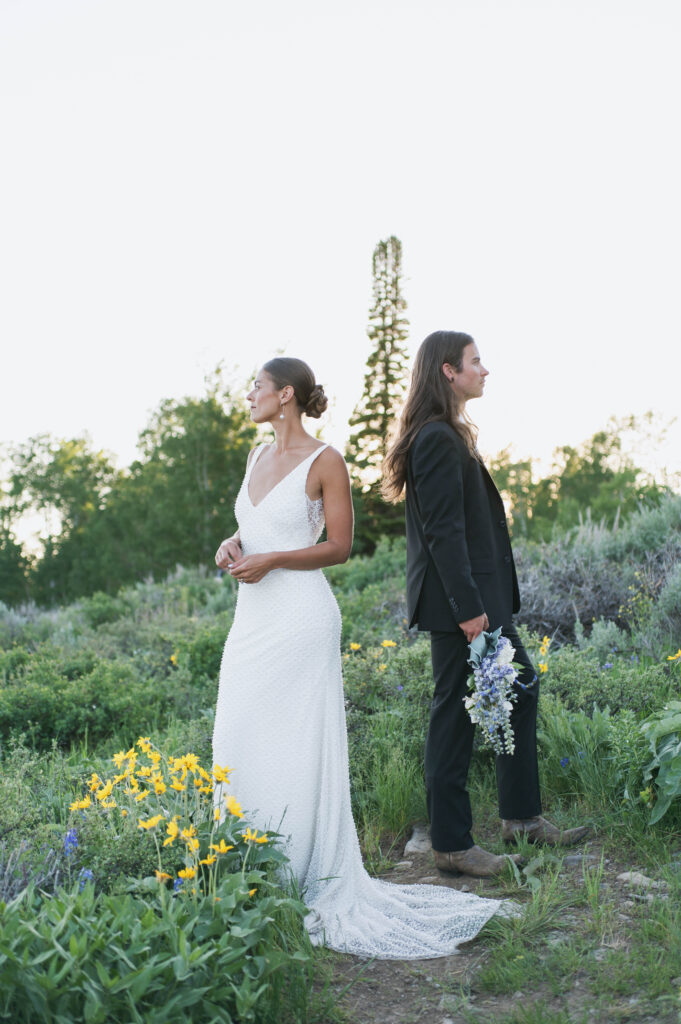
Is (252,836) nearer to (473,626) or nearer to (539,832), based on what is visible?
(473,626)

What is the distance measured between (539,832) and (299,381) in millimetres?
2213

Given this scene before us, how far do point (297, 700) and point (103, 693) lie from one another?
11.5ft

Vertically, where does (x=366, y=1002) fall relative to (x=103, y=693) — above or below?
below

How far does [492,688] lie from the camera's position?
3.49 metres

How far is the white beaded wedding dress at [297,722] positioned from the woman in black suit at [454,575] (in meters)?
0.36

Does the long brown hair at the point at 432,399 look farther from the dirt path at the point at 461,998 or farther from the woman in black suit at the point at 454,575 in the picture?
the dirt path at the point at 461,998

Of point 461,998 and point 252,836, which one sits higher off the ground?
point 252,836

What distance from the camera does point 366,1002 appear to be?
294cm

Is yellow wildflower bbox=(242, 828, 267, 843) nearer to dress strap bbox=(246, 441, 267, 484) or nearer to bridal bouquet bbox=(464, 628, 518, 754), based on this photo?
bridal bouquet bbox=(464, 628, 518, 754)

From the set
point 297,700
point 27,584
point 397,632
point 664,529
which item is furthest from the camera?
point 27,584

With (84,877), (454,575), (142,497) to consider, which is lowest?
(84,877)

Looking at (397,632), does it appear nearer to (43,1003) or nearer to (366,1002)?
(366,1002)

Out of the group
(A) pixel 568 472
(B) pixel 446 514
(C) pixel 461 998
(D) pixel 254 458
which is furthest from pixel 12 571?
(C) pixel 461 998

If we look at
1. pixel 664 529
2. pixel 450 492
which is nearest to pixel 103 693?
pixel 450 492
